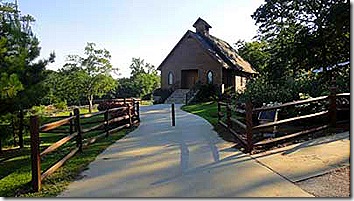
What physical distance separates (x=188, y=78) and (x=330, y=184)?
797 inches

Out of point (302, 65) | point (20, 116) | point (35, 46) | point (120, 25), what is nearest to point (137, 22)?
point (120, 25)

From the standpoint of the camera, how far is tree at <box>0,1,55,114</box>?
5723 millimetres

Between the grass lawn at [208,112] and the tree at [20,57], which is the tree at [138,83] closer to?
the grass lawn at [208,112]

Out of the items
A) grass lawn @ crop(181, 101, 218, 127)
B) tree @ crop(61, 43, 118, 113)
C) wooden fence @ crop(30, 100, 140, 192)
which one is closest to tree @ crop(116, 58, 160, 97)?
tree @ crop(61, 43, 118, 113)

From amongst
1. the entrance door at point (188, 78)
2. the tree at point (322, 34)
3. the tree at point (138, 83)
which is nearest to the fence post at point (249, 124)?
the tree at point (322, 34)

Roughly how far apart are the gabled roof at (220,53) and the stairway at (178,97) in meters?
2.45

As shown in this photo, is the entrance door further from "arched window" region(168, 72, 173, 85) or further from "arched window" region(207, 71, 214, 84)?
"arched window" region(207, 71, 214, 84)

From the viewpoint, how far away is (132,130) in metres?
8.65

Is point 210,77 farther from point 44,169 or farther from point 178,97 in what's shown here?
point 44,169

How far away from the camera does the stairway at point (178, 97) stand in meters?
21.3

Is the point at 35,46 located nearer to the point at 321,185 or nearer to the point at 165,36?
the point at 165,36

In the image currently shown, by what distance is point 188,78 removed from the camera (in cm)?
2328

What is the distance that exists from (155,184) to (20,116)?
4.96 meters

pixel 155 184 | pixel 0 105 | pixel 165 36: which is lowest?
pixel 155 184
